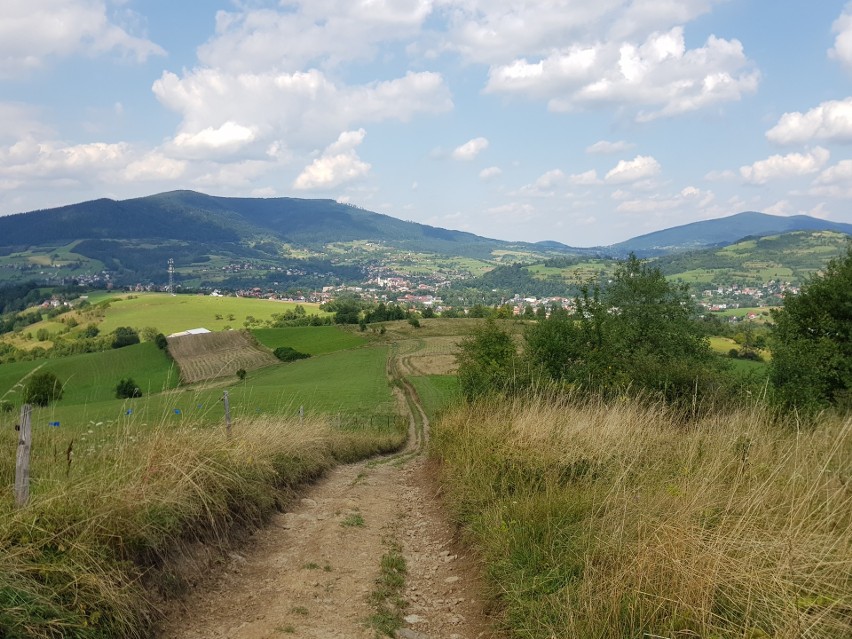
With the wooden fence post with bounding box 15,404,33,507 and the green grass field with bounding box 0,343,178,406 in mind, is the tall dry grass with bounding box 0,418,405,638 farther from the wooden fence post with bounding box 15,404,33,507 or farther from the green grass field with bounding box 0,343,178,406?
the green grass field with bounding box 0,343,178,406

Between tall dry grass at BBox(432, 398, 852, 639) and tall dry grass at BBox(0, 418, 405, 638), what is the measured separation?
3.11 metres

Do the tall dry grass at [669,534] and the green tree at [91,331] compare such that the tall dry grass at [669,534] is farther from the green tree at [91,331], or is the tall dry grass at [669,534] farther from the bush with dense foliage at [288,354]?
the green tree at [91,331]

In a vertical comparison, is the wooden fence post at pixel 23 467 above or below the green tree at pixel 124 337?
above

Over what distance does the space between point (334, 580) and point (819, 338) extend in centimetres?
2822

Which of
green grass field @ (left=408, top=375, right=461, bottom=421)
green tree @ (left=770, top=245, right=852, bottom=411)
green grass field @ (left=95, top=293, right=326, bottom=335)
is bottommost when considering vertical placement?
green grass field @ (left=408, top=375, right=461, bottom=421)

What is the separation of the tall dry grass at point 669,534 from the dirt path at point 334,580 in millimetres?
562

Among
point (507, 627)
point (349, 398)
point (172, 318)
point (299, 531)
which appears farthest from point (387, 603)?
point (172, 318)

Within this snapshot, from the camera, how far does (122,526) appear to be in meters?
5.14

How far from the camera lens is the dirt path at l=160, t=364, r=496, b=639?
17.1 ft

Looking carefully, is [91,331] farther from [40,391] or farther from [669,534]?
[669,534]

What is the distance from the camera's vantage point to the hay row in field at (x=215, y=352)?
2928 inches

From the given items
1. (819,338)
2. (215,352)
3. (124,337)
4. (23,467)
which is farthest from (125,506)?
(124,337)

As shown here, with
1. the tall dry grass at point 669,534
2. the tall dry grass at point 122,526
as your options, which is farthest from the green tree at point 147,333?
the tall dry grass at point 669,534

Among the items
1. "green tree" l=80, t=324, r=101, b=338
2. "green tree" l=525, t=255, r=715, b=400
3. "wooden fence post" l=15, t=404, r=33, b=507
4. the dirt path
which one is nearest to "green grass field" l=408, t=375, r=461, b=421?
"green tree" l=525, t=255, r=715, b=400
